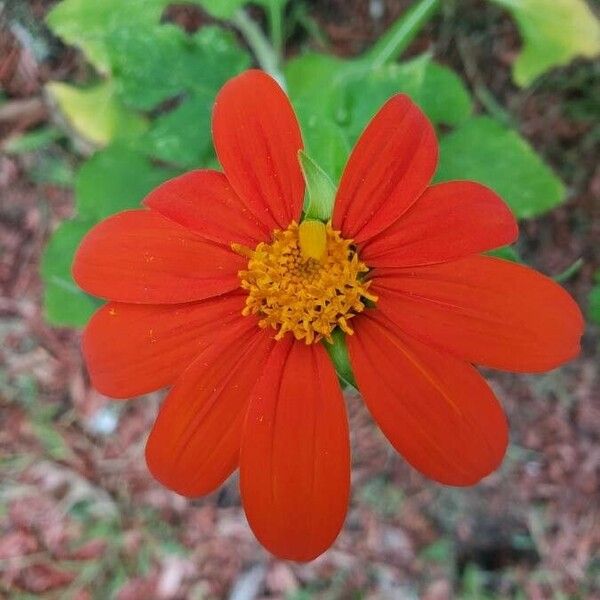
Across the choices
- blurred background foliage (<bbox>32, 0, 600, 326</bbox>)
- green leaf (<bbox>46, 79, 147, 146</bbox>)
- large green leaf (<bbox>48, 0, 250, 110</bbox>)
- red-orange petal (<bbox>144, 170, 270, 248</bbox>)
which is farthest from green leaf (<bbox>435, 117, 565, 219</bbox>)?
green leaf (<bbox>46, 79, 147, 146</bbox>)

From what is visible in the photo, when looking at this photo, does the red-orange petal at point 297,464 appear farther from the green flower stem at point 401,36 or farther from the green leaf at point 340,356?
the green flower stem at point 401,36

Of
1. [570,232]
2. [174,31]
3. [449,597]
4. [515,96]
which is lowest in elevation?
[449,597]

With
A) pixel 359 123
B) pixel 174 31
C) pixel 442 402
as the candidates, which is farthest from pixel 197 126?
pixel 442 402

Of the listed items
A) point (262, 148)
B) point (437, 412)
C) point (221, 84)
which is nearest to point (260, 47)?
point (221, 84)

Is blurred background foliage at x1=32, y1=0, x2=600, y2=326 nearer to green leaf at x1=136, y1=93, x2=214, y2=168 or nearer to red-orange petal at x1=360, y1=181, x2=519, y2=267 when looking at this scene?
green leaf at x1=136, y1=93, x2=214, y2=168

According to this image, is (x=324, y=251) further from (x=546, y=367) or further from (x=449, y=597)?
(x=449, y=597)

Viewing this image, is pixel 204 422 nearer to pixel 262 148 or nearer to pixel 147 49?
pixel 262 148

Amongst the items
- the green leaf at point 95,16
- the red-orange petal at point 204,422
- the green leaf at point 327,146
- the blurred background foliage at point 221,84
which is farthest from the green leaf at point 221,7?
the red-orange petal at point 204,422
